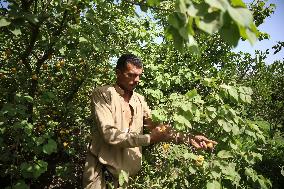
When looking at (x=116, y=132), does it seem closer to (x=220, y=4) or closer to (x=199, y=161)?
(x=199, y=161)

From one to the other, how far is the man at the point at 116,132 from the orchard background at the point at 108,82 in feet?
0.64

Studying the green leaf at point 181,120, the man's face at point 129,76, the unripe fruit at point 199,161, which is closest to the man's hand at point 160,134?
the green leaf at point 181,120

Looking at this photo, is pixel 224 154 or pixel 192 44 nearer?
pixel 192 44

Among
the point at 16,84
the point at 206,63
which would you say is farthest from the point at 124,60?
the point at 206,63

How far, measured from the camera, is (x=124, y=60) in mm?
3043

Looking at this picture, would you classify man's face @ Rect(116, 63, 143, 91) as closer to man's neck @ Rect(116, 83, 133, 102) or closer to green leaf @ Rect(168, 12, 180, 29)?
man's neck @ Rect(116, 83, 133, 102)

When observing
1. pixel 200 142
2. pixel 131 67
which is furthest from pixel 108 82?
pixel 200 142

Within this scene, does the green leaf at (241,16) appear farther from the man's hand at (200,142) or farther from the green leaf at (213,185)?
the green leaf at (213,185)

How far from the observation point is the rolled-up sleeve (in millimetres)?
2498

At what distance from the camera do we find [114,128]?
2.64 metres

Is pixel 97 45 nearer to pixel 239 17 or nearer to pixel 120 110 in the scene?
pixel 120 110

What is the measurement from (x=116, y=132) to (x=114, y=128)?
0.17 feet

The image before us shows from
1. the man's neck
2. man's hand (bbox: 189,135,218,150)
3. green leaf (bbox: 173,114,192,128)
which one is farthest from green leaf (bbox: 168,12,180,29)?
the man's neck

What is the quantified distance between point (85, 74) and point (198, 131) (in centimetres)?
212
